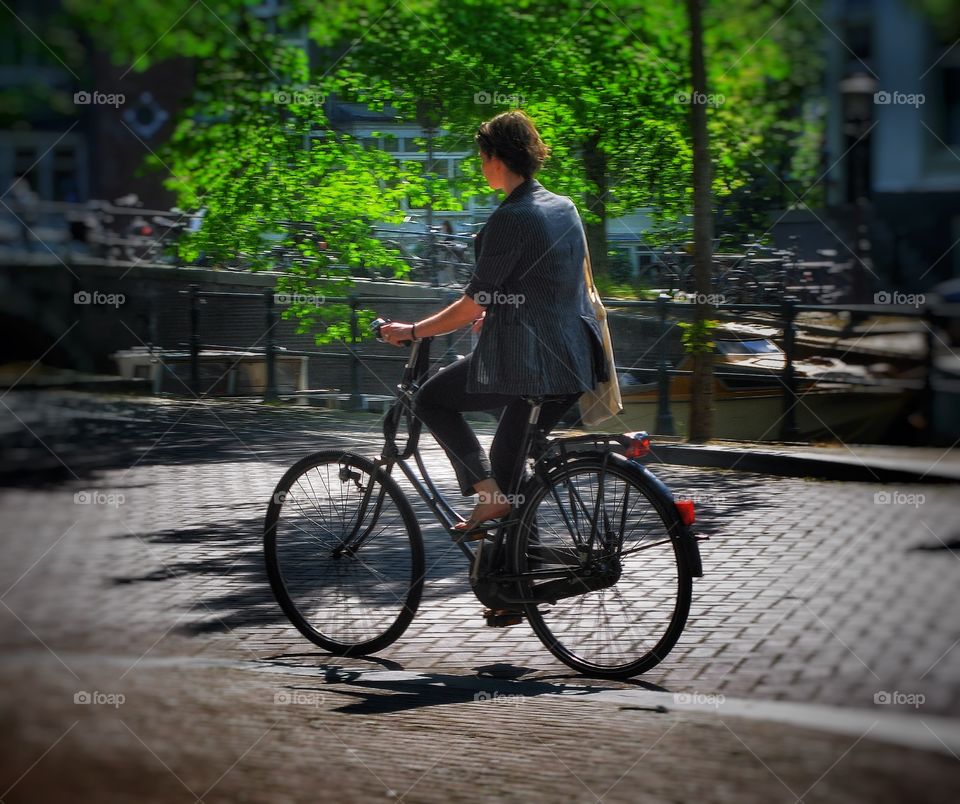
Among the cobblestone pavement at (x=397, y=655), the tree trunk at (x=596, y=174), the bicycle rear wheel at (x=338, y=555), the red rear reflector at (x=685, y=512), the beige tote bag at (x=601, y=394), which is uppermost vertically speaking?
the tree trunk at (x=596, y=174)

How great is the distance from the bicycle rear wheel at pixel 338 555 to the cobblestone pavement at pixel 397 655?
0.14 meters

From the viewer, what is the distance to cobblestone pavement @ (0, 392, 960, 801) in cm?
340

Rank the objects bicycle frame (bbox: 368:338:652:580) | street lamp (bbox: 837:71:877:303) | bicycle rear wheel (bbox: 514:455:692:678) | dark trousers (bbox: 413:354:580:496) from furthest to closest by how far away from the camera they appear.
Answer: street lamp (bbox: 837:71:877:303) < dark trousers (bbox: 413:354:580:496) < bicycle frame (bbox: 368:338:652:580) < bicycle rear wheel (bbox: 514:455:692:678)

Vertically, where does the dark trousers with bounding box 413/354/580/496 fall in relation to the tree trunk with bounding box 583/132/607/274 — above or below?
below

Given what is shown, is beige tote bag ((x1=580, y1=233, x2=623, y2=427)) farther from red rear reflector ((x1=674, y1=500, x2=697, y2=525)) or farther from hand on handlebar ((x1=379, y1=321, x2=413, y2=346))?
hand on handlebar ((x1=379, y1=321, x2=413, y2=346))

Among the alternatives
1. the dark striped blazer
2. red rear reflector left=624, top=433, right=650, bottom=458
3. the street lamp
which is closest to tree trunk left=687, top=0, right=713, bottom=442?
the street lamp

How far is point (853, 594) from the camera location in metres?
5.11

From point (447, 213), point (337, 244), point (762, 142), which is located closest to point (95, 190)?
point (337, 244)

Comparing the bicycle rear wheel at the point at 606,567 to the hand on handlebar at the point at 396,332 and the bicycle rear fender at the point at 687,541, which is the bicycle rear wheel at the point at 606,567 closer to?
the bicycle rear fender at the point at 687,541

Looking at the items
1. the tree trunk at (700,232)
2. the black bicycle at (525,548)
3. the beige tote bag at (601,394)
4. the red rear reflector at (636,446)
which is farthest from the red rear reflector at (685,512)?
the tree trunk at (700,232)

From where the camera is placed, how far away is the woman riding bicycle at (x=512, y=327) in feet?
13.8

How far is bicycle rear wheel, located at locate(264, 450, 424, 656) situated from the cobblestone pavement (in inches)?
5.4

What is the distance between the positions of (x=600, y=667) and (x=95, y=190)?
3.64 metres

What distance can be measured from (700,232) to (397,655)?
3.78m
